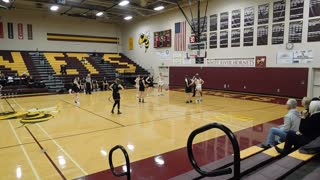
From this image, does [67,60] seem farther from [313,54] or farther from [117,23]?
[313,54]

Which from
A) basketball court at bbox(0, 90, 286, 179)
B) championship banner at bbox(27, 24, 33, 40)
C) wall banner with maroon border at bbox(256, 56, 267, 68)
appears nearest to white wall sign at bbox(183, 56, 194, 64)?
wall banner with maroon border at bbox(256, 56, 267, 68)

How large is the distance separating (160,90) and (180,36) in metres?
5.82

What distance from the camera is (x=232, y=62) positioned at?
18.1 metres

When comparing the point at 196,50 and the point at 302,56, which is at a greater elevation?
the point at 196,50

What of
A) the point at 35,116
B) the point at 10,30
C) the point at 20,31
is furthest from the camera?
the point at 20,31

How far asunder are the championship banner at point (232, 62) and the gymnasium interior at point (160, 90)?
0.31ft

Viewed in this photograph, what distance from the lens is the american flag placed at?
2153cm

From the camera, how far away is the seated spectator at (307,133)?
4160 mm

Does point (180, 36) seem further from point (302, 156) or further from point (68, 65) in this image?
point (302, 156)

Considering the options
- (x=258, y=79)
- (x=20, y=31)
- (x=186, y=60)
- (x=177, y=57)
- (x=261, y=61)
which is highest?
(x=20, y=31)

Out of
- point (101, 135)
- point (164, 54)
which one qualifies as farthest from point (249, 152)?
point (164, 54)

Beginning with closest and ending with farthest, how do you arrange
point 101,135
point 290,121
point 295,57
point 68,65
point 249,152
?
point 249,152
point 290,121
point 101,135
point 295,57
point 68,65

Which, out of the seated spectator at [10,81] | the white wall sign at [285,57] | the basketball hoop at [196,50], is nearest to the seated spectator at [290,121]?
the white wall sign at [285,57]

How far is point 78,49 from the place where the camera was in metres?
27.4
